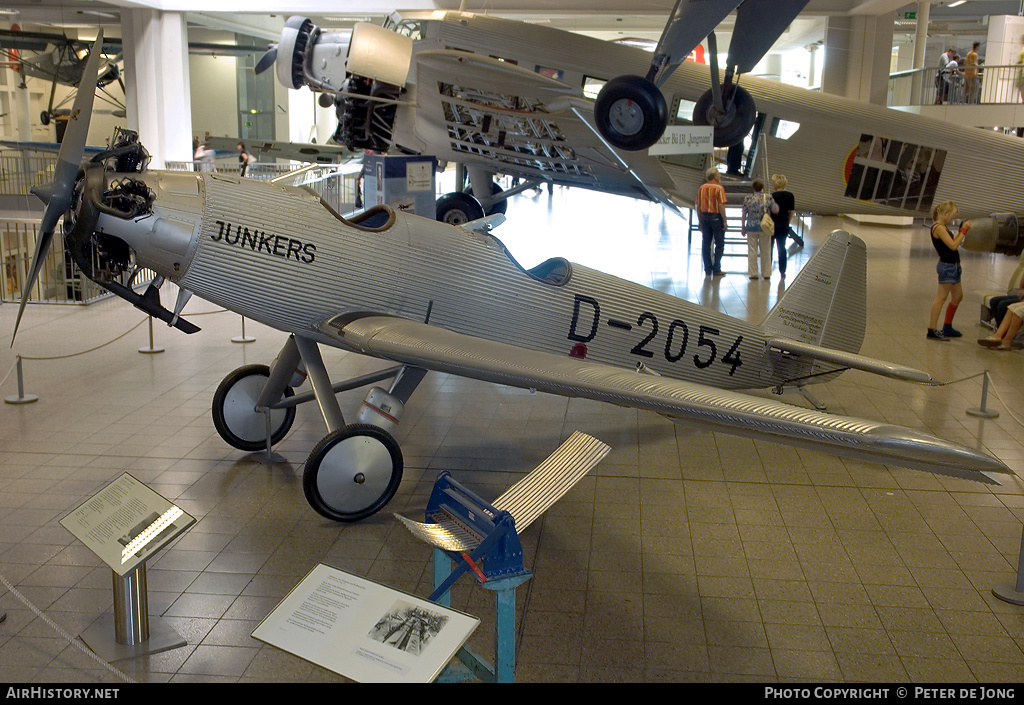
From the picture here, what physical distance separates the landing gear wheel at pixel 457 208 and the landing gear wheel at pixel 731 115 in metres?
3.71

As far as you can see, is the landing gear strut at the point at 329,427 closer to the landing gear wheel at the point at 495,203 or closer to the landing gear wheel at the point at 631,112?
the landing gear wheel at the point at 631,112

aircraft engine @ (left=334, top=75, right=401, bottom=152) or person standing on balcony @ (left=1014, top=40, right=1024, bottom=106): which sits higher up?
person standing on balcony @ (left=1014, top=40, right=1024, bottom=106)

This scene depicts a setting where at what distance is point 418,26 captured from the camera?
12.2 meters

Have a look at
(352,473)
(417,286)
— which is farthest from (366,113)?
(352,473)

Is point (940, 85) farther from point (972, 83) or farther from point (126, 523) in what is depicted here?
point (126, 523)

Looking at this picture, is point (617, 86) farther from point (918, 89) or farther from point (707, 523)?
point (918, 89)

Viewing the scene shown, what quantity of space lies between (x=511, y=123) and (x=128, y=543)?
373 inches

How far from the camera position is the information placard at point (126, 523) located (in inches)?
143

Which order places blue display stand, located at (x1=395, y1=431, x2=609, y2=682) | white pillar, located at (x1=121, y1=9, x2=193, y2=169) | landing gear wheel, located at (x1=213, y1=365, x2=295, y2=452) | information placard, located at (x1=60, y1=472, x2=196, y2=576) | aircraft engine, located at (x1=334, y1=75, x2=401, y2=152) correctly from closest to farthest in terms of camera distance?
blue display stand, located at (x1=395, y1=431, x2=609, y2=682)
information placard, located at (x1=60, y1=472, x2=196, y2=576)
landing gear wheel, located at (x1=213, y1=365, x2=295, y2=452)
aircraft engine, located at (x1=334, y1=75, x2=401, y2=152)
white pillar, located at (x1=121, y1=9, x2=193, y2=169)

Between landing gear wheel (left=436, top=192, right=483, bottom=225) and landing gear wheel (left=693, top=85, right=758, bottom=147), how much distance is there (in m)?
3.71

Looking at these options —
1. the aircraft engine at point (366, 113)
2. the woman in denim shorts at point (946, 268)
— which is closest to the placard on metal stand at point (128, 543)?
the woman in denim shorts at point (946, 268)

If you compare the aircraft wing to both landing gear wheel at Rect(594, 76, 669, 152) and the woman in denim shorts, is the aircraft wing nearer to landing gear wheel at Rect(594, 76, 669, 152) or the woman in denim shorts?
landing gear wheel at Rect(594, 76, 669, 152)

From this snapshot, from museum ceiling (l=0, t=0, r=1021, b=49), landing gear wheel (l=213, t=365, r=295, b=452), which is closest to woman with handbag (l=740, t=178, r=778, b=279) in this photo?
museum ceiling (l=0, t=0, r=1021, b=49)

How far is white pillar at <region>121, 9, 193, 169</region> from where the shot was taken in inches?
778
